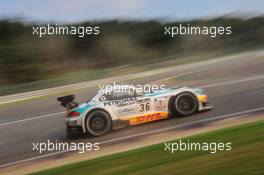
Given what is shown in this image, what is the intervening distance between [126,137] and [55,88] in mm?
1153

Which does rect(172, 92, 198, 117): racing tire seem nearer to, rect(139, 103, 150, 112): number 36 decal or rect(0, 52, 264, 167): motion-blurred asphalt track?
rect(0, 52, 264, 167): motion-blurred asphalt track

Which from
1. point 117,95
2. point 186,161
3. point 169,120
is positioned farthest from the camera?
point 169,120

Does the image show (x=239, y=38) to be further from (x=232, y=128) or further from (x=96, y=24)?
(x=96, y=24)

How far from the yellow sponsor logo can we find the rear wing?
0.80 metres

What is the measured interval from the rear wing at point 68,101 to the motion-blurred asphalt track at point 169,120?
7 centimetres

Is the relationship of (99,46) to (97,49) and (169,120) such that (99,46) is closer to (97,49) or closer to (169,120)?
(97,49)

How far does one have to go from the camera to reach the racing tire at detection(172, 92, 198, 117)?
22.7 feet

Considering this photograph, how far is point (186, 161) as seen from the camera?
255 inches

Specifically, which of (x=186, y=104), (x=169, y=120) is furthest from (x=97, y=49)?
(x=186, y=104)

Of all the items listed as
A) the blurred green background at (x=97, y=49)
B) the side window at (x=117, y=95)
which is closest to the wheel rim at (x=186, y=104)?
the blurred green background at (x=97, y=49)

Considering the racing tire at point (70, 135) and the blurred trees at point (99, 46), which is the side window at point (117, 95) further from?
the racing tire at point (70, 135)

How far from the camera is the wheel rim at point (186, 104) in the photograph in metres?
6.93

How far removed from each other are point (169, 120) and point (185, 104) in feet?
1.18

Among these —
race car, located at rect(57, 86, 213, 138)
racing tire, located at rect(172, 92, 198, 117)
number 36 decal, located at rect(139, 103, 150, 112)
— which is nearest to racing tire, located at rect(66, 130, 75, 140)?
race car, located at rect(57, 86, 213, 138)
